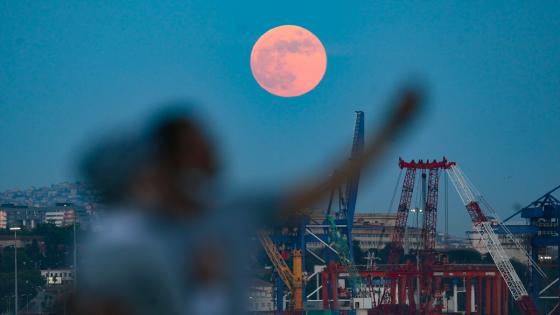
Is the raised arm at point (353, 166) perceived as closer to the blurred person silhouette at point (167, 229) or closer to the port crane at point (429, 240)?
the blurred person silhouette at point (167, 229)

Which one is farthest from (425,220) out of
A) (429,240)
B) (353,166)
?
(353,166)

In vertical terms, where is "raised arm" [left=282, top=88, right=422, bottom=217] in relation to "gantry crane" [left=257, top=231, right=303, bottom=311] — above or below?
above

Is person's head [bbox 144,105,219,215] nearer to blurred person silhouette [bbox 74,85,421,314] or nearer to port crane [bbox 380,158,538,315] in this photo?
blurred person silhouette [bbox 74,85,421,314]

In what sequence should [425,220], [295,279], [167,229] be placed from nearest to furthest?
[167,229] → [295,279] → [425,220]

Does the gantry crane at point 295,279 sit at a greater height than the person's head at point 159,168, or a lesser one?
lesser

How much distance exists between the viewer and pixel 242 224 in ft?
13.0

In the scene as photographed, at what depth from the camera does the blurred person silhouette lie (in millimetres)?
3742

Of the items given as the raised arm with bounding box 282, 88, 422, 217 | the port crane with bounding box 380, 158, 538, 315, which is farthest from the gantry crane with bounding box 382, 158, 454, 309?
the raised arm with bounding box 282, 88, 422, 217

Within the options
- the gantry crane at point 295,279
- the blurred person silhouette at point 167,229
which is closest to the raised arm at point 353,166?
the blurred person silhouette at point 167,229

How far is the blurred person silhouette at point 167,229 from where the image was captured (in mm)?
3742

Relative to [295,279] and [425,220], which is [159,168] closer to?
[295,279]

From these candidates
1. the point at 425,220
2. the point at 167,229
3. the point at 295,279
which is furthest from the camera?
the point at 425,220

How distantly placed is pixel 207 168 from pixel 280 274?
98.9 metres

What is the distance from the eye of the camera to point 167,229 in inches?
150
